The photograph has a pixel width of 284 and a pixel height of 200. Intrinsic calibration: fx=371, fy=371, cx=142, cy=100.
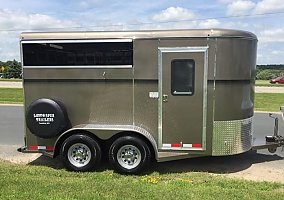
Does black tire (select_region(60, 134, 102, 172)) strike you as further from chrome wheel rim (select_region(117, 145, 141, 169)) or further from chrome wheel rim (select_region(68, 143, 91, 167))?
chrome wheel rim (select_region(117, 145, 141, 169))

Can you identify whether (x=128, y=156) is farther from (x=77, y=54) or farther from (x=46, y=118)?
(x=77, y=54)

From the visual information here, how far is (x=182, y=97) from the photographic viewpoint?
6863 mm

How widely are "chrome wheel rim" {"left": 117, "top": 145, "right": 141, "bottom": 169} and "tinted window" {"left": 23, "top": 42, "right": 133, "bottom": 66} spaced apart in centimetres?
161

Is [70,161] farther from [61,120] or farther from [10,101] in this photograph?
[10,101]

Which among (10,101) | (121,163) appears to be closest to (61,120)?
(121,163)

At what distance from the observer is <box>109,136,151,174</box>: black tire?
6.86 meters

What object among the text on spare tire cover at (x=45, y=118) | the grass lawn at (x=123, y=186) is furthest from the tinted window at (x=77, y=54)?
the grass lawn at (x=123, y=186)

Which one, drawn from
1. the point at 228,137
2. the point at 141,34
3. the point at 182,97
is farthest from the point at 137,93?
the point at 228,137

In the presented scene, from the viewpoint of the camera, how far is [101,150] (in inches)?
281

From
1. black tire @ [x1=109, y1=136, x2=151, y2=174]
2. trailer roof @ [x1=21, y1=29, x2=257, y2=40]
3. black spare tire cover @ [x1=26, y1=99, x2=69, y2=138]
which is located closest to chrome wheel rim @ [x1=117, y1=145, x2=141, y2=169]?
black tire @ [x1=109, y1=136, x2=151, y2=174]

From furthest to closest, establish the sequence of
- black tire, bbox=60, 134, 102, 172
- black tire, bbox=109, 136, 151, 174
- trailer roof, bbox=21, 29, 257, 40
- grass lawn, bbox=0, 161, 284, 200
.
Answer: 1. black tire, bbox=60, 134, 102, 172
2. black tire, bbox=109, 136, 151, 174
3. trailer roof, bbox=21, 29, 257, 40
4. grass lawn, bbox=0, 161, 284, 200

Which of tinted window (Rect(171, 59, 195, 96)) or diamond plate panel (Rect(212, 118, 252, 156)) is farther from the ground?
tinted window (Rect(171, 59, 195, 96))

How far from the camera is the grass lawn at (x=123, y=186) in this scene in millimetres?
5109

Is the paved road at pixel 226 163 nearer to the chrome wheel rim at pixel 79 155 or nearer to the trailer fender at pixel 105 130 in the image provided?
the chrome wheel rim at pixel 79 155
